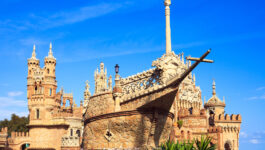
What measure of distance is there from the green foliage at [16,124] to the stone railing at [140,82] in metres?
53.1

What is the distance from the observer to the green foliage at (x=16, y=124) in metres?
71.8

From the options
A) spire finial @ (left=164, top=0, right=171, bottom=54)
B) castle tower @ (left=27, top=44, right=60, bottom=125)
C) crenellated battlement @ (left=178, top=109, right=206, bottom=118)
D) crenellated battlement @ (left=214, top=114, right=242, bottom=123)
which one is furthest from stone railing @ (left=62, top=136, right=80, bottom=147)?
castle tower @ (left=27, top=44, right=60, bottom=125)

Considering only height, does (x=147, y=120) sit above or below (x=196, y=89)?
below

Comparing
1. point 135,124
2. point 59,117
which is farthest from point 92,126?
point 59,117

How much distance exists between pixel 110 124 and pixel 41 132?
36.2 m

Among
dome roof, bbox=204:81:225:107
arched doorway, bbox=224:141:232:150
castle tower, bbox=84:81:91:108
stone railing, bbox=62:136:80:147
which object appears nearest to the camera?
stone railing, bbox=62:136:80:147

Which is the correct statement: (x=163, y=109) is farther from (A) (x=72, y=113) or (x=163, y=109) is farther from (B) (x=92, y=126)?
(A) (x=72, y=113)

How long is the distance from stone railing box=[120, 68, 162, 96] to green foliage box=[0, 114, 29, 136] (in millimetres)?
53078

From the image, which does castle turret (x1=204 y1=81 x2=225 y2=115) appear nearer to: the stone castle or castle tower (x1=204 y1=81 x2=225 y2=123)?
castle tower (x1=204 y1=81 x2=225 y2=123)

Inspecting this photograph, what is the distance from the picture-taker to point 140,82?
22.7m

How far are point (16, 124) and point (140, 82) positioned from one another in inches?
2259

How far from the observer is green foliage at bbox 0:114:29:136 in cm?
7175

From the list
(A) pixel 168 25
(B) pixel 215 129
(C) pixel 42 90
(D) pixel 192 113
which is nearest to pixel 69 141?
(A) pixel 168 25

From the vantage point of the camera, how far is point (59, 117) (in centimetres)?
5578
